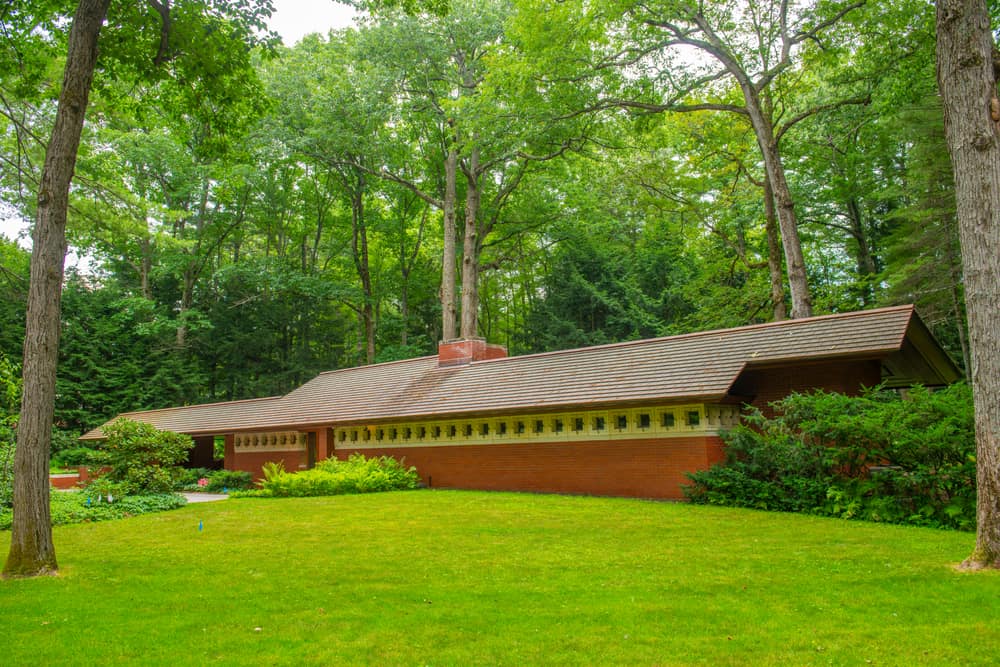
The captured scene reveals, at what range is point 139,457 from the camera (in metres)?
18.8

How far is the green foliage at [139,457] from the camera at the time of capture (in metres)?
18.3

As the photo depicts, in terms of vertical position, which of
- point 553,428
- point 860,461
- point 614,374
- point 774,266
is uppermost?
point 774,266

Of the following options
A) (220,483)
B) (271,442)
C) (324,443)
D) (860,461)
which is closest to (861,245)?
(860,461)

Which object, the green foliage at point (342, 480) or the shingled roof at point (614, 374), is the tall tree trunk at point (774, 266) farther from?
the green foliage at point (342, 480)

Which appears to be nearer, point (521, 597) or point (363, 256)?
point (521, 597)

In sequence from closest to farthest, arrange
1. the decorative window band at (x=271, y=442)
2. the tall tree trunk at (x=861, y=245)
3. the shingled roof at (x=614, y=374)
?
the shingled roof at (x=614, y=374), the decorative window band at (x=271, y=442), the tall tree trunk at (x=861, y=245)

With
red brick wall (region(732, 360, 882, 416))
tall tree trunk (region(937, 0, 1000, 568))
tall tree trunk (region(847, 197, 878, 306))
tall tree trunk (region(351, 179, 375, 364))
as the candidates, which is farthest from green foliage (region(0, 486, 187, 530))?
tall tree trunk (region(847, 197, 878, 306))

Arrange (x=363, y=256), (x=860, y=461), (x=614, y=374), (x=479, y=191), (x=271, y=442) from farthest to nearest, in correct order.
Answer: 1. (x=363, y=256)
2. (x=479, y=191)
3. (x=271, y=442)
4. (x=614, y=374)
5. (x=860, y=461)

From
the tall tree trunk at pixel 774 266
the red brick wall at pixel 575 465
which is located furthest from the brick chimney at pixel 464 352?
the tall tree trunk at pixel 774 266

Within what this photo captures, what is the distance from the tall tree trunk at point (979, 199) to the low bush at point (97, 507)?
15.5 m

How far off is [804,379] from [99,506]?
52.7 feet

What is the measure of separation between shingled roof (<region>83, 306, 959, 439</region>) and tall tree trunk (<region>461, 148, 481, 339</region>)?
5.03 m

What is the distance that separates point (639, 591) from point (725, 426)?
8414 mm

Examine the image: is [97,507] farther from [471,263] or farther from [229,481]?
[471,263]
